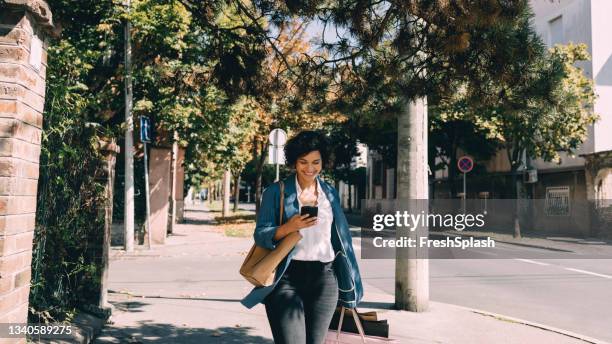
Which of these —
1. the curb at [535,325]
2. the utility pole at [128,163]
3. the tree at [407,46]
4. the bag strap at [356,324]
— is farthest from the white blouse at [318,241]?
the utility pole at [128,163]

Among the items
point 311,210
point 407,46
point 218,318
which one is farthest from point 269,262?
point 218,318

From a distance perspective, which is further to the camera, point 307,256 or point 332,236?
point 332,236

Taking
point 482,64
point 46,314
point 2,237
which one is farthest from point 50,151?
point 482,64

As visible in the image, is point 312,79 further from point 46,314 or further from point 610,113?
point 610,113

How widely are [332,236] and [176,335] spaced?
268 centimetres

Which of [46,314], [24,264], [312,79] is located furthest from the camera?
[312,79]

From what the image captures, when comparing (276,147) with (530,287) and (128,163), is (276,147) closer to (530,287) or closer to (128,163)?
(128,163)

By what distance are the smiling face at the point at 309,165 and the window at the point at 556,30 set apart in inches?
980

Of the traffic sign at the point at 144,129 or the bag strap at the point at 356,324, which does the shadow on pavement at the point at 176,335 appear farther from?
the traffic sign at the point at 144,129

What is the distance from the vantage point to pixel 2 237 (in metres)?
2.98

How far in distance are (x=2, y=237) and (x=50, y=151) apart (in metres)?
1.70

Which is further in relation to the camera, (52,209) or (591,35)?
(591,35)

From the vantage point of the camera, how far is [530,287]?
883cm

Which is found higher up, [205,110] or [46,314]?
[205,110]
